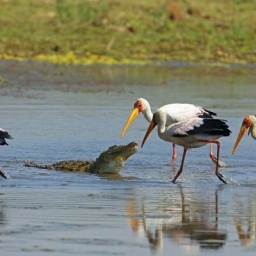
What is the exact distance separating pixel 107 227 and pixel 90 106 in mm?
10165

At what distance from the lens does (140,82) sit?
74.8ft

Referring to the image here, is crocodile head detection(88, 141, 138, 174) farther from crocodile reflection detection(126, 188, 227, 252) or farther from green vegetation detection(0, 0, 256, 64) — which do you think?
green vegetation detection(0, 0, 256, 64)

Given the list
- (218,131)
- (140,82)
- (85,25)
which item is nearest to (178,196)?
(218,131)

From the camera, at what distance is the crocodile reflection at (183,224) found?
25.3 ft

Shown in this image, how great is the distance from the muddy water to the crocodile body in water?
0.53 feet

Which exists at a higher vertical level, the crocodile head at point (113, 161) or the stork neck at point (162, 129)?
the stork neck at point (162, 129)

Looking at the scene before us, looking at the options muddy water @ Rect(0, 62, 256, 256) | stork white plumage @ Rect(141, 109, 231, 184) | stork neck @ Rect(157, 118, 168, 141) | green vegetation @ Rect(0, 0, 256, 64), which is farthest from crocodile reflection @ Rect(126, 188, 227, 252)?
green vegetation @ Rect(0, 0, 256, 64)

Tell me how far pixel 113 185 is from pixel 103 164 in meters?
1.16

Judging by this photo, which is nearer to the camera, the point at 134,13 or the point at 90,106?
the point at 90,106

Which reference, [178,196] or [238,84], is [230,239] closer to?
[178,196]

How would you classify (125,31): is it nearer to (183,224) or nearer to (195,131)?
(195,131)

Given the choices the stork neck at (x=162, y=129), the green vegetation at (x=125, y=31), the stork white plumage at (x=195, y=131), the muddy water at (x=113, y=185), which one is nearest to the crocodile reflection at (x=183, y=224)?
the muddy water at (x=113, y=185)

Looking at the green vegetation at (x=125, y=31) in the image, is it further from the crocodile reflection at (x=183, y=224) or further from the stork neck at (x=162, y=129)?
the crocodile reflection at (x=183, y=224)

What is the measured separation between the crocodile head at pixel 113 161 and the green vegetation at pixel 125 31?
15.1 meters
